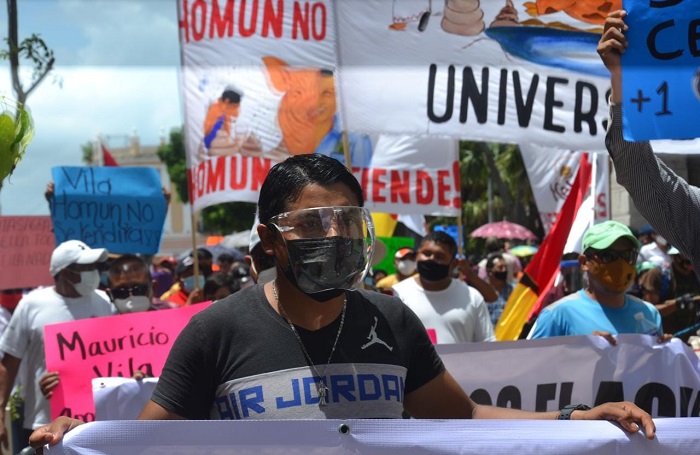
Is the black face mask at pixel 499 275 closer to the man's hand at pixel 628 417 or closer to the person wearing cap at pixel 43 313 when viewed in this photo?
the person wearing cap at pixel 43 313

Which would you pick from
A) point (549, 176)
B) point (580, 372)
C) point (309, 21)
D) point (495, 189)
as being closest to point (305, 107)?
point (309, 21)

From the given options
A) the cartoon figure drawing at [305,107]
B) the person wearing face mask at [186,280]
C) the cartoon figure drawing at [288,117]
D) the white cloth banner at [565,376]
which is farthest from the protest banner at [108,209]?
the white cloth banner at [565,376]

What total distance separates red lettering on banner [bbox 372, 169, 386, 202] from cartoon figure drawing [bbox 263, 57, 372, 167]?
78 cm

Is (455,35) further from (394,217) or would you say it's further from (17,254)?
(394,217)

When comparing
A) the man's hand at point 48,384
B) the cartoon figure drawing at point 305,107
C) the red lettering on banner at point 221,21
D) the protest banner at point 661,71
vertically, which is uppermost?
the red lettering on banner at point 221,21

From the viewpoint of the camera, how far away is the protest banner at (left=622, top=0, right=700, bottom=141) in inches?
117

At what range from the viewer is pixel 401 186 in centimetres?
941

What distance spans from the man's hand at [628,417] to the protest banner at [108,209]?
5.83m

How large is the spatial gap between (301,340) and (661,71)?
1414 millimetres

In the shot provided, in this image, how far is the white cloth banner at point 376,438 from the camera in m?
2.44

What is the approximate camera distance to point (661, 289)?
9.19 meters

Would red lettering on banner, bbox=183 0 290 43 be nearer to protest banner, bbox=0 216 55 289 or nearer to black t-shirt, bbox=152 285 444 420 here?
protest banner, bbox=0 216 55 289

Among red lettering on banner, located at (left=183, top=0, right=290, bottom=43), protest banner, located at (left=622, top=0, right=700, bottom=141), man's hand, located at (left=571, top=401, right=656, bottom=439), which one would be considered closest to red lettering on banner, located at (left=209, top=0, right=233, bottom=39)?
red lettering on banner, located at (left=183, top=0, right=290, bottom=43)

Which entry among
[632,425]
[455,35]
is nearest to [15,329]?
[455,35]
